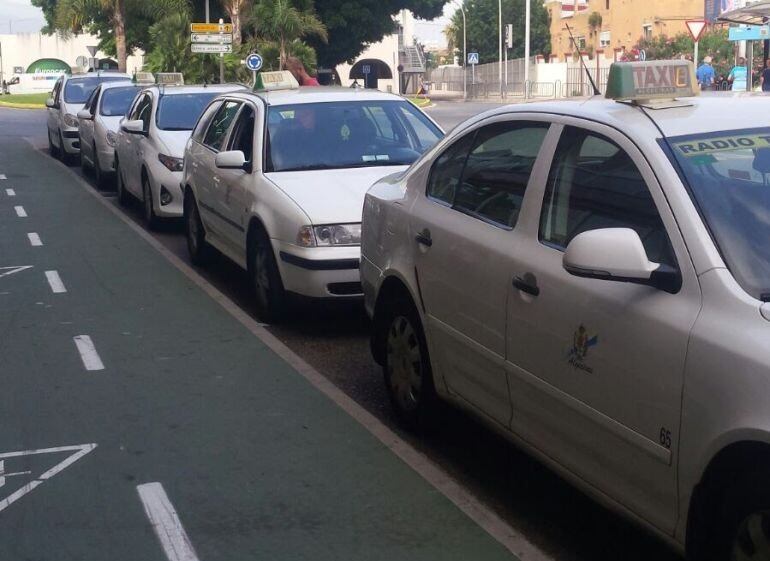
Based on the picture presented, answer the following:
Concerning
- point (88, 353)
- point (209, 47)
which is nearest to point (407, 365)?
point (88, 353)

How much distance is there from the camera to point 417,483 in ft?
18.1

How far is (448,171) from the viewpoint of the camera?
19.2 feet

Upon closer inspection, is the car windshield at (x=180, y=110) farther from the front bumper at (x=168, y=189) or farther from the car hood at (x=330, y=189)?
the car hood at (x=330, y=189)

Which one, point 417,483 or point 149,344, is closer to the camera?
point 417,483

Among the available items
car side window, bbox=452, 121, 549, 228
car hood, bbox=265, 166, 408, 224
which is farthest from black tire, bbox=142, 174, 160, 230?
car side window, bbox=452, 121, 549, 228

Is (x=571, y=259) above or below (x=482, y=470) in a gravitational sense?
above

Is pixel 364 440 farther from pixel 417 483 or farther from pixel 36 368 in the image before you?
pixel 36 368

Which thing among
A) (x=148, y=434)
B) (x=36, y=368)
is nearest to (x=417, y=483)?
(x=148, y=434)

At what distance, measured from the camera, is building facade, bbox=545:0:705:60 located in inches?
2127

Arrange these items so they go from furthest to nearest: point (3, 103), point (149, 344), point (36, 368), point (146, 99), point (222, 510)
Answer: point (3, 103) < point (146, 99) < point (149, 344) < point (36, 368) < point (222, 510)

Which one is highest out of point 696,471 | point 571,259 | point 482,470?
point 571,259

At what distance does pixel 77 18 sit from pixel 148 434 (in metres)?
42.6

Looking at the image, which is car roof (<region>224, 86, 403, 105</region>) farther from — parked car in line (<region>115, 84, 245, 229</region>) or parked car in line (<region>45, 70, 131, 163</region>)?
parked car in line (<region>45, 70, 131, 163</region>)

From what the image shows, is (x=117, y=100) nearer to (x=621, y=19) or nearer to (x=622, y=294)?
(x=622, y=294)
